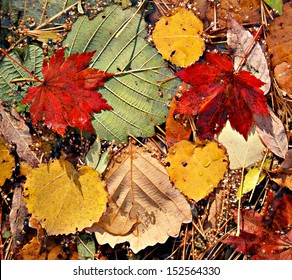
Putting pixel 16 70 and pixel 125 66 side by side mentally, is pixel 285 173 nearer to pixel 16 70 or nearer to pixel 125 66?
pixel 125 66

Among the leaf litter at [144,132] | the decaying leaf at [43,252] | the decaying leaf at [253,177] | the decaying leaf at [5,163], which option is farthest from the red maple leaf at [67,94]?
the decaying leaf at [253,177]

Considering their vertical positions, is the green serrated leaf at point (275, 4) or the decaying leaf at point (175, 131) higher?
the green serrated leaf at point (275, 4)

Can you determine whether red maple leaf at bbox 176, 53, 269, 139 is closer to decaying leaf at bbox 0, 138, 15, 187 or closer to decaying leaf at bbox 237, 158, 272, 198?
decaying leaf at bbox 237, 158, 272, 198

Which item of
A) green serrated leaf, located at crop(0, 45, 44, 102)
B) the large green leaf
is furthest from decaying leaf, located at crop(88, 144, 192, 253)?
green serrated leaf, located at crop(0, 45, 44, 102)

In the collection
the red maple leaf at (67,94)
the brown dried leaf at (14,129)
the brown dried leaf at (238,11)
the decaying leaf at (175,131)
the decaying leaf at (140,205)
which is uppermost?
the brown dried leaf at (238,11)

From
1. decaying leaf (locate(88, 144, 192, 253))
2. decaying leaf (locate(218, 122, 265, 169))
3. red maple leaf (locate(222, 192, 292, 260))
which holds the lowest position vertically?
red maple leaf (locate(222, 192, 292, 260))

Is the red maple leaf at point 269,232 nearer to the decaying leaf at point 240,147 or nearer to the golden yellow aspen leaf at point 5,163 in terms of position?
the decaying leaf at point 240,147

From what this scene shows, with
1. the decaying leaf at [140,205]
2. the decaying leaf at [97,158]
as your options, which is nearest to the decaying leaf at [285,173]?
the decaying leaf at [140,205]
